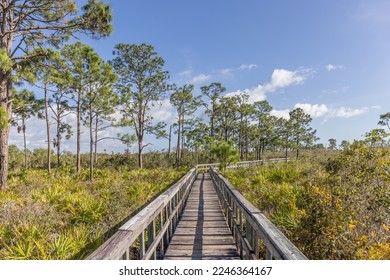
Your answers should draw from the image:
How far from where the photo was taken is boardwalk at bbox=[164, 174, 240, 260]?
4.95m

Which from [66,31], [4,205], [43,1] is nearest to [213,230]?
[4,205]

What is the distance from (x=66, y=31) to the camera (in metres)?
13.0

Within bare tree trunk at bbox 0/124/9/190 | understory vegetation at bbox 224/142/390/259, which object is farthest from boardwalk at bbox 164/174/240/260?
bare tree trunk at bbox 0/124/9/190

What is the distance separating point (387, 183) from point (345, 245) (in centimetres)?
251

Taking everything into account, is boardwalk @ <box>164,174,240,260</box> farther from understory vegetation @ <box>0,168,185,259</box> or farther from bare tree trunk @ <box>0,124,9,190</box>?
bare tree trunk @ <box>0,124,9,190</box>

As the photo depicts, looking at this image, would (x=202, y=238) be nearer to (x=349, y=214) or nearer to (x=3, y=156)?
(x=349, y=214)

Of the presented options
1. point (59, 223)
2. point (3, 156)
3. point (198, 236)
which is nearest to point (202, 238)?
point (198, 236)

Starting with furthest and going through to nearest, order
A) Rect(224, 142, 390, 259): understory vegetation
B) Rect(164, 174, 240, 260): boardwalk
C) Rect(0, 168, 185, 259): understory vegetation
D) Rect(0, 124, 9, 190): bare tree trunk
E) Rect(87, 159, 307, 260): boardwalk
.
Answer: Rect(0, 124, 9, 190): bare tree trunk → Rect(0, 168, 185, 259): understory vegetation → Rect(164, 174, 240, 260): boardwalk → Rect(224, 142, 390, 259): understory vegetation → Rect(87, 159, 307, 260): boardwalk

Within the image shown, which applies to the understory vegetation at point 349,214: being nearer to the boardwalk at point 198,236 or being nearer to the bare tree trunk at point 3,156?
the boardwalk at point 198,236

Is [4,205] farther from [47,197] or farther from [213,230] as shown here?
[213,230]

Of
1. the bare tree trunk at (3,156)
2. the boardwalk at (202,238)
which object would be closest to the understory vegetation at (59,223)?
the bare tree trunk at (3,156)

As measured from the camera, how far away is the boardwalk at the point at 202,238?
495 cm

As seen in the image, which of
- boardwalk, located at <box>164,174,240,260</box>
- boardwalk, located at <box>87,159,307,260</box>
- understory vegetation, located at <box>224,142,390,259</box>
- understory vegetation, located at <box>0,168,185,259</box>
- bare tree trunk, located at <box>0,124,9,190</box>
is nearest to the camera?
boardwalk, located at <box>87,159,307,260</box>
